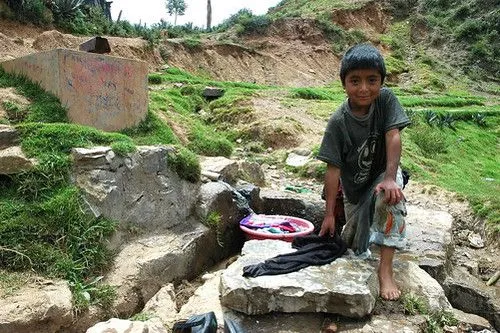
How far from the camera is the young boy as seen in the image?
109 inches

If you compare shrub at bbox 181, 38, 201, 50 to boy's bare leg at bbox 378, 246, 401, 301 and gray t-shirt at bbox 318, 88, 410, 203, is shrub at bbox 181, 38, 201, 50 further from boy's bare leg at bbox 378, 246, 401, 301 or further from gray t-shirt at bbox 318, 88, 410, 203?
boy's bare leg at bbox 378, 246, 401, 301

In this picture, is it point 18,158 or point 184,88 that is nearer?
point 18,158

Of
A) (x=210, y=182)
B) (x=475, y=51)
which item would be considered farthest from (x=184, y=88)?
(x=475, y=51)

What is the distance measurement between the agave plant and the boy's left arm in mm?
14728

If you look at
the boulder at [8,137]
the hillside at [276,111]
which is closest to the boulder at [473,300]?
the hillside at [276,111]

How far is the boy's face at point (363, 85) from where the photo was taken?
9.12 feet

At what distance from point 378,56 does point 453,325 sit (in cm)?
175

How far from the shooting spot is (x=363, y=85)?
279cm

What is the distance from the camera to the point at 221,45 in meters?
20.4

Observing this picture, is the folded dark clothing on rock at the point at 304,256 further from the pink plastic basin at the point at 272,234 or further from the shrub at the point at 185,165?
the shrub at the point at 185,165

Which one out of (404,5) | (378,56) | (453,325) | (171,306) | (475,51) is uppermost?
(404,5)

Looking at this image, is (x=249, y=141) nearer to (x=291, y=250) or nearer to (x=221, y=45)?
(x=291, y=250)

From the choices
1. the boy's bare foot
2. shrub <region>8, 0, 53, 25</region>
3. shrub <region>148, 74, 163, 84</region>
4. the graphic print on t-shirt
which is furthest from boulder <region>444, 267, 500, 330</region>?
shrub <region>8, 0, 53, 25</region>

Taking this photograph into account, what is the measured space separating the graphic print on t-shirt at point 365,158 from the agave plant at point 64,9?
47.7ft
